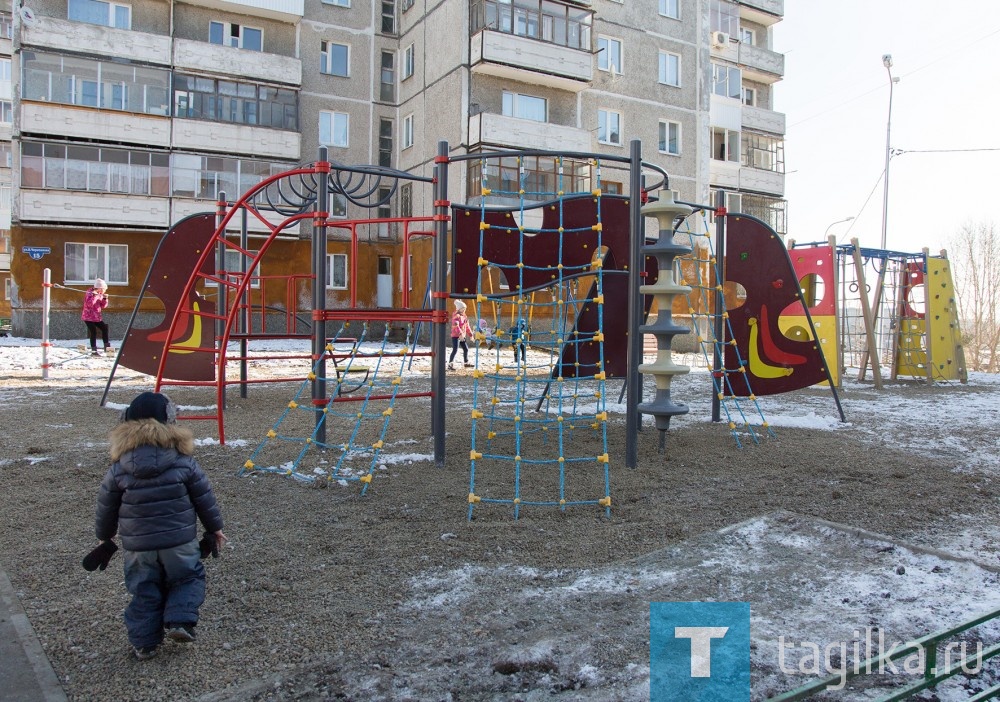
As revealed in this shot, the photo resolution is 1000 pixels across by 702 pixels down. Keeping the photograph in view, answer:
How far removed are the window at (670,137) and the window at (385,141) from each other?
34.4ft

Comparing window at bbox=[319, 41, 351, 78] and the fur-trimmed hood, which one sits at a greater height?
window at bbox=[319, 41, 351, 78]

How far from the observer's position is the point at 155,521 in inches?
119

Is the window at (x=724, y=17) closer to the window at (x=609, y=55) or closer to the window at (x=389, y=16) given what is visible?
the window at (x=609, y=55)

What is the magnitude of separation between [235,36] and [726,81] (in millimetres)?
20020

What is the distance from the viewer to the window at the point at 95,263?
79.0 ft

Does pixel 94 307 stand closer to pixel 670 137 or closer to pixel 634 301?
pixel 634 301

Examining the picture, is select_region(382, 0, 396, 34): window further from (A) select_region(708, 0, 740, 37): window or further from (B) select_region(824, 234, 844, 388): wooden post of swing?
(B) select_region(824, 234, 844, 388): wooden post of swing

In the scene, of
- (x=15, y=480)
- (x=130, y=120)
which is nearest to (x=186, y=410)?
(x=15, y=480)

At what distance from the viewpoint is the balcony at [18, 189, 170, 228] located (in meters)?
23.0

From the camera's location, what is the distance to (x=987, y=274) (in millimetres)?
32375

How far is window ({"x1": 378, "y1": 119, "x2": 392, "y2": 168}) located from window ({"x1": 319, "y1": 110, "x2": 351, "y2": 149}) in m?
1.36

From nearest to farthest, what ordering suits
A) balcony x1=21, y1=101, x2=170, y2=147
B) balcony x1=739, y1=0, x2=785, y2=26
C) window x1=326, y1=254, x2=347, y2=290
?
balcony x1=21, y1=101, x2=170, y2=147 → window x1=326, y1=254, x2=347, y2=290 → balcony x1=739, y1=0, x2=785, y2=26

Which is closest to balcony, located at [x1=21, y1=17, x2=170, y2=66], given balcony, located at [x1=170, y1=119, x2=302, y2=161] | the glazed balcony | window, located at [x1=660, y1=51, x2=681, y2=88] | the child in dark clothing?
balcony, located at [x1=170, y1=119, x2=302, y2=161]

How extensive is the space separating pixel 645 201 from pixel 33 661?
6235 mm
